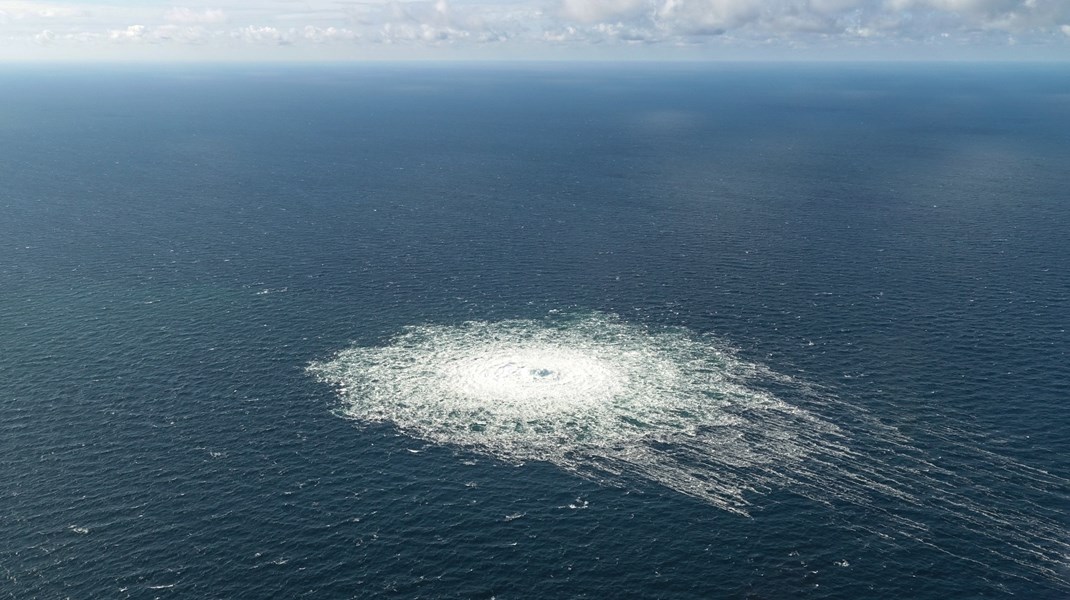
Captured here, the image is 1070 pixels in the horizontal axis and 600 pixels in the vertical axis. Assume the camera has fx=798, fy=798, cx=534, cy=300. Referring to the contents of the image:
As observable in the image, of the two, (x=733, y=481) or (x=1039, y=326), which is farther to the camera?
(x=1039, y=326)

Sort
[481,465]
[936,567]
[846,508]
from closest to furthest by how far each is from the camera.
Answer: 1. [936,567]
2. [846,508]
3. [481,465]

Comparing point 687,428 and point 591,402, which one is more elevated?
point 591,402

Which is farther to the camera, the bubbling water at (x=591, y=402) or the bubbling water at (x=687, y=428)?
the bubbling water at (x=591, y=402)

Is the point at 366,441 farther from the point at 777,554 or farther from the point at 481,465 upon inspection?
the point at 777,554

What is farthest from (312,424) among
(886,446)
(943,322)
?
(943,322)

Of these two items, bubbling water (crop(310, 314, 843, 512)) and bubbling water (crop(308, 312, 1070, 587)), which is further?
bubbling water (crop(310, 314, 843, 512))

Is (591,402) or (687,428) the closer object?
(687,428)

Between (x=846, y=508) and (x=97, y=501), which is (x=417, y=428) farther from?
(x=846, y=508)

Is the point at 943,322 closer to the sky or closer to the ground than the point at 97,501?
closer to the sky

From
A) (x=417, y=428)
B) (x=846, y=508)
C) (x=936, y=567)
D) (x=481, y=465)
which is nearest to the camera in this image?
(x=936, y=567)
